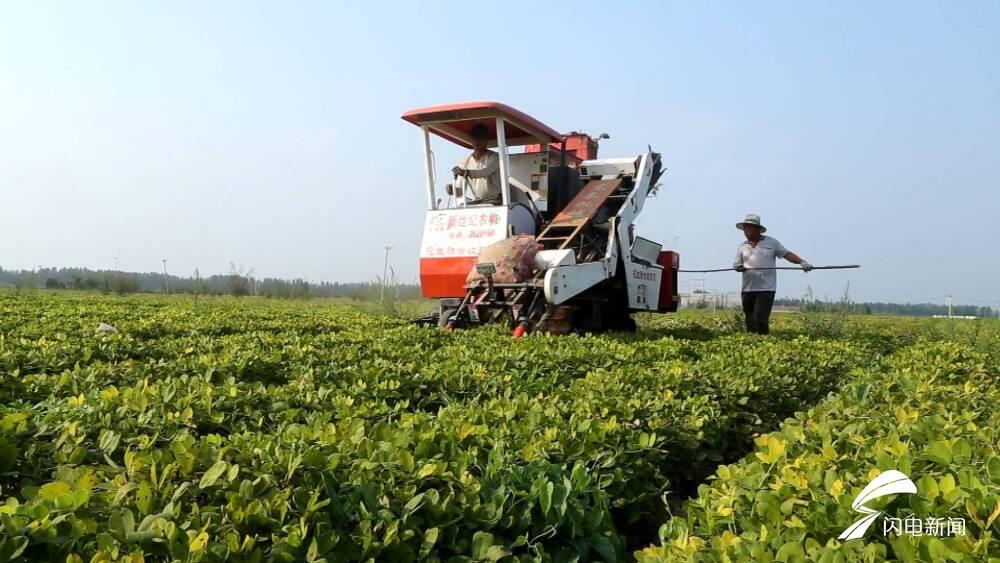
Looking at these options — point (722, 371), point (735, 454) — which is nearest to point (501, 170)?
point (722, 371)

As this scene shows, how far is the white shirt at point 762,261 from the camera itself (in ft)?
33.0

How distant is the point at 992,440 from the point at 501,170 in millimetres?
7189

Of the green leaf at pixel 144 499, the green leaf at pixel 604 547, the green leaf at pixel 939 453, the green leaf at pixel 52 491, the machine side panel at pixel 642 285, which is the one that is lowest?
the green leaf at pixel 604 547

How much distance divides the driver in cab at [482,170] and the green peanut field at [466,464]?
512cm

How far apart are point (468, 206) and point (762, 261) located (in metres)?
4.44

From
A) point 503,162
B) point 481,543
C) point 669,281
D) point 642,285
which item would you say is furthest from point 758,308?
point 481,543

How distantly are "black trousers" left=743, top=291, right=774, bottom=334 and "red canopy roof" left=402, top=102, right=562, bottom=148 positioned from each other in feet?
12.4

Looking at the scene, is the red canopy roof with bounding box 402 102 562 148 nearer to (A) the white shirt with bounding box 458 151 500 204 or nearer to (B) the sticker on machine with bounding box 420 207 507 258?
(A) the white shirt with bounding box 458 151 500 204

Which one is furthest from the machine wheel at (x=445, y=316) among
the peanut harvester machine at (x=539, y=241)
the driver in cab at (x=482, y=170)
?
the driver in cab at (x=482, y=170)

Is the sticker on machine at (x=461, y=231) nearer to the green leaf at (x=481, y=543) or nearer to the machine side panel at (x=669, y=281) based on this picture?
the machine side panel at (x=669, y=281)

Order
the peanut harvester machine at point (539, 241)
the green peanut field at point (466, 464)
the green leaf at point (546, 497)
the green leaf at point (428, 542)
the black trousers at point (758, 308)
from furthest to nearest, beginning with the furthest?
the black trousers at point (758, 308) → the peanut harvester machine at point (539, 241) → the green leaf at point (546, 497) → the green leaf at point (428, 542) → the green peanut field at point (466, 464)

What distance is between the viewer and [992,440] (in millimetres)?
2598

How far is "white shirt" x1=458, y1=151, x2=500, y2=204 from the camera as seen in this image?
32.1 feet

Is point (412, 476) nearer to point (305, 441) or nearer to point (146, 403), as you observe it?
point (305, 441)
